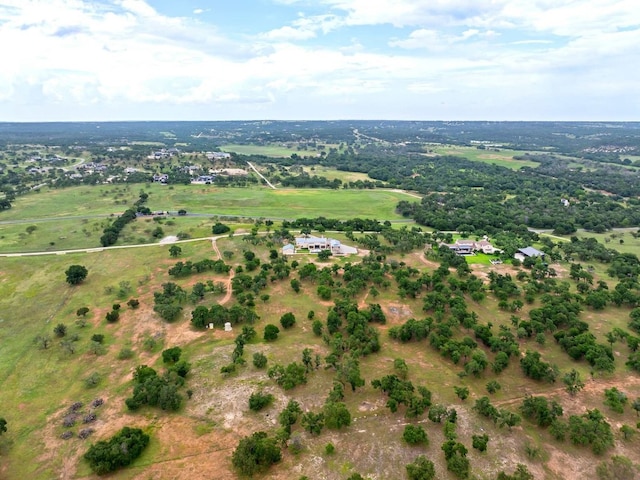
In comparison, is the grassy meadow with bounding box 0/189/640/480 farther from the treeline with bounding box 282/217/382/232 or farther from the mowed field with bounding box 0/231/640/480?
the treeline with bounding box 282/217/382/232

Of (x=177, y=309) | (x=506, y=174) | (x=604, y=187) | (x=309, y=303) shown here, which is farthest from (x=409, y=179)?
(x=177, y=309)

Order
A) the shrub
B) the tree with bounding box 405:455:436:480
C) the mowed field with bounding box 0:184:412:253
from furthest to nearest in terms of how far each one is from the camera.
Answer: the mowed field with bounding box 0:184:412:253, the shrub, the tree with bounding box 405:455:436:480

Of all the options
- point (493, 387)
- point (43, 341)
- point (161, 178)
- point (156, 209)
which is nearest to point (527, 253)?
point (493, 387)

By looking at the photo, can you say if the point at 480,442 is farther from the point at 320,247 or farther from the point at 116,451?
the point at 320,247

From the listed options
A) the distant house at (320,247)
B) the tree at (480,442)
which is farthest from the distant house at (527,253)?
the tree at (480,442)

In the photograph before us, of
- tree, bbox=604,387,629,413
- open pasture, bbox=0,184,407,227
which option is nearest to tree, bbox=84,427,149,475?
tree, bbox=604,387,629,413

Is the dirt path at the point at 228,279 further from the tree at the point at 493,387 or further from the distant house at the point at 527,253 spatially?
the distant house at the point at 527,253
